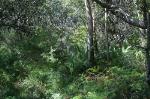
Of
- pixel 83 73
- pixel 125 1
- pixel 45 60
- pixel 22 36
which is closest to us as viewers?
pixel 83 73

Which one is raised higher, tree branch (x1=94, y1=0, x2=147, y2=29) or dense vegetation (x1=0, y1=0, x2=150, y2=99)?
tree branch (x1=94, y1=0, x2=147, y2=29)

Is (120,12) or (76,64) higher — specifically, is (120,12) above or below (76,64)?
above

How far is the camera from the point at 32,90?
12.3 metres

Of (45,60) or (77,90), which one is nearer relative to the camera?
(77,90)

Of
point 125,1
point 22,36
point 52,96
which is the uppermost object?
point 125,1

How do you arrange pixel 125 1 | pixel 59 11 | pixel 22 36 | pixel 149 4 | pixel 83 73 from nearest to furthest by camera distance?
pixel 149 4 < pixel 83 73 < pixel 22 36 < pixel 125 1 < pixel 59 11

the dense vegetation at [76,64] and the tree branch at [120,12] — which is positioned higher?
the tree branch at [120,12]

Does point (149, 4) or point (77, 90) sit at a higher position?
point (149, 4)

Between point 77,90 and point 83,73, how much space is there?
2.15m

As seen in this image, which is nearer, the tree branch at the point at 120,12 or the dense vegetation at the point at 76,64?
the tree branch at the point at 120,12

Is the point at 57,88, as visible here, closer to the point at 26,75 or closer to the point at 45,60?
the point at 26,75

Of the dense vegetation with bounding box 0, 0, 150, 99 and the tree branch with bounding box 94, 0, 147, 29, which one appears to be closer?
the tree branch with bounding box 94, 0, 147, 29

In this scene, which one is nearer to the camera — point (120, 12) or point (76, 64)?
point (120, 12)

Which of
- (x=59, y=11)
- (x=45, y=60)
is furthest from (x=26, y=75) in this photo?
(x=59, y=11)
